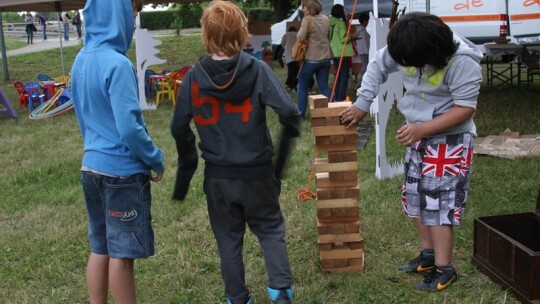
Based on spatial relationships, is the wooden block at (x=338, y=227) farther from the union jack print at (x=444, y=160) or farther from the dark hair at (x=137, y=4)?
the dark hair at (x=137, y=4)

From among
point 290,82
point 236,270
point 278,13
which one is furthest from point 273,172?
point 278,13

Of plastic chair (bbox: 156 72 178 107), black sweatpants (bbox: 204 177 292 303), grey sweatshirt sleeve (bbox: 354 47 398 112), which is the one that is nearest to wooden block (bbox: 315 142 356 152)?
grey sweatshirt sleeve (bbox: 354 47 398 112)

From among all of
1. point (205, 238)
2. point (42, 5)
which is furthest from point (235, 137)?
point (42, 5)

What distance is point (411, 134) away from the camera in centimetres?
313

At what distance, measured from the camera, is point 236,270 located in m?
3.07

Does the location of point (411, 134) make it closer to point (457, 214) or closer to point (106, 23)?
point (457, 214)

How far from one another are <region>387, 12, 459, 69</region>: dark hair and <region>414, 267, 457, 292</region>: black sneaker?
3.71 ft

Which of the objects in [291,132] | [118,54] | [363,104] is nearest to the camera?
[118,54]

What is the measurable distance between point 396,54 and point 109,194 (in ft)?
5.04

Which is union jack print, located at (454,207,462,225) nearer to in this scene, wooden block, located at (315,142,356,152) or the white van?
wooden block, located at (315,142,356,152)

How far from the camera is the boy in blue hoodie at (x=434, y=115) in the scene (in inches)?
119

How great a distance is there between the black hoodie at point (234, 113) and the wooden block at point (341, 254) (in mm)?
921

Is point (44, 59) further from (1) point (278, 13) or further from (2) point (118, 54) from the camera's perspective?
(2) point (118, 54)

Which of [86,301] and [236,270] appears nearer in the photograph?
[236,270]
